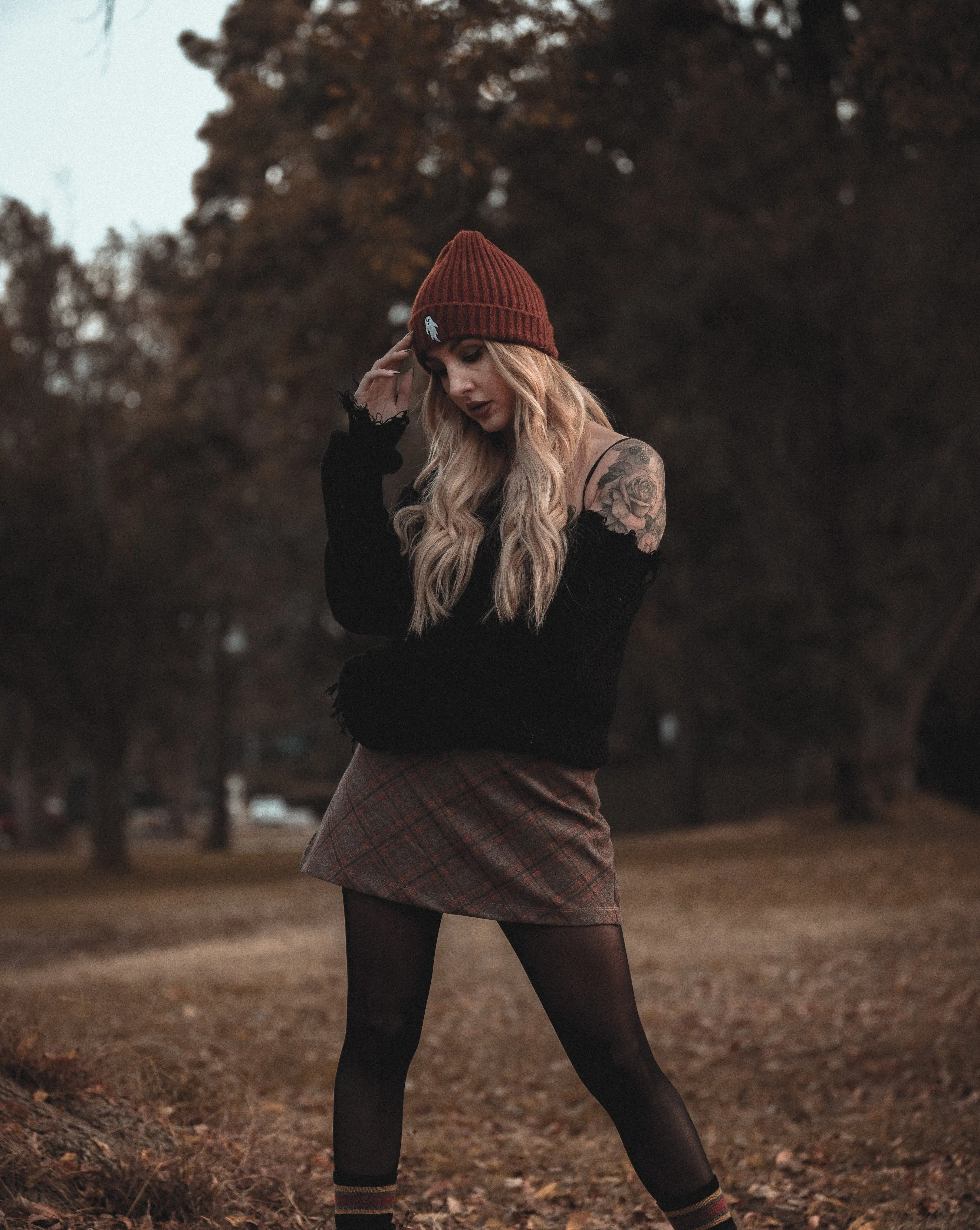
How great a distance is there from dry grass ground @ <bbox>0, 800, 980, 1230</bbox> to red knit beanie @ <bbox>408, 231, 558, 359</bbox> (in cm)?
211

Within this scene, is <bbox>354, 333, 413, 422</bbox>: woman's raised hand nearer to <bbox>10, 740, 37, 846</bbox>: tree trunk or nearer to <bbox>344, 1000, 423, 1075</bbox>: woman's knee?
<bbox>344, 1000, 423, 1075</bbox>: woman's knee

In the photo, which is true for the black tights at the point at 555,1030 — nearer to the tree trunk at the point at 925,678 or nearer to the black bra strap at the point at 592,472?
the black bra strap at the point at 592,472

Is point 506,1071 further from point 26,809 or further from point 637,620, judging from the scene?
point 26,809

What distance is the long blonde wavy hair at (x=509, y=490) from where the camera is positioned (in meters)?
2.40

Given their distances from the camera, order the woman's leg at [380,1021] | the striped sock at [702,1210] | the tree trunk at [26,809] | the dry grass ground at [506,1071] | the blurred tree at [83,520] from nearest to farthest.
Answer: the striped sock at [702,1210], the woman's leg at [380,1021], the dry grass ground at [506,1071], the blurred tree at [83,520], the tree trunk at [26,809]

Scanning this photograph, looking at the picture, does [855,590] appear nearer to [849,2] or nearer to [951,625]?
[951,625]

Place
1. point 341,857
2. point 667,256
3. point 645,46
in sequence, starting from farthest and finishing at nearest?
point 667,256, point 645,46, point 341,857

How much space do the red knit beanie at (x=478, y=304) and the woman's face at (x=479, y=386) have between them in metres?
0.03

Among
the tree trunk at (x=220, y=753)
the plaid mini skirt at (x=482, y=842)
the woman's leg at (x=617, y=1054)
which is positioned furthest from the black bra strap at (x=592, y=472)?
the tree trunk at (x=220, y=753)

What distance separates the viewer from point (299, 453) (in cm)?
2198

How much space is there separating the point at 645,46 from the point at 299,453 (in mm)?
11238

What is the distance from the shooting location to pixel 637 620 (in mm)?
26203

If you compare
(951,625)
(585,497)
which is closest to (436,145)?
(585,497)

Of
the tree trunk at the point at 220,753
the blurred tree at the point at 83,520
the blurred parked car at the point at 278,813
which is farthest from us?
the blurred parked car at the point at 278,813
